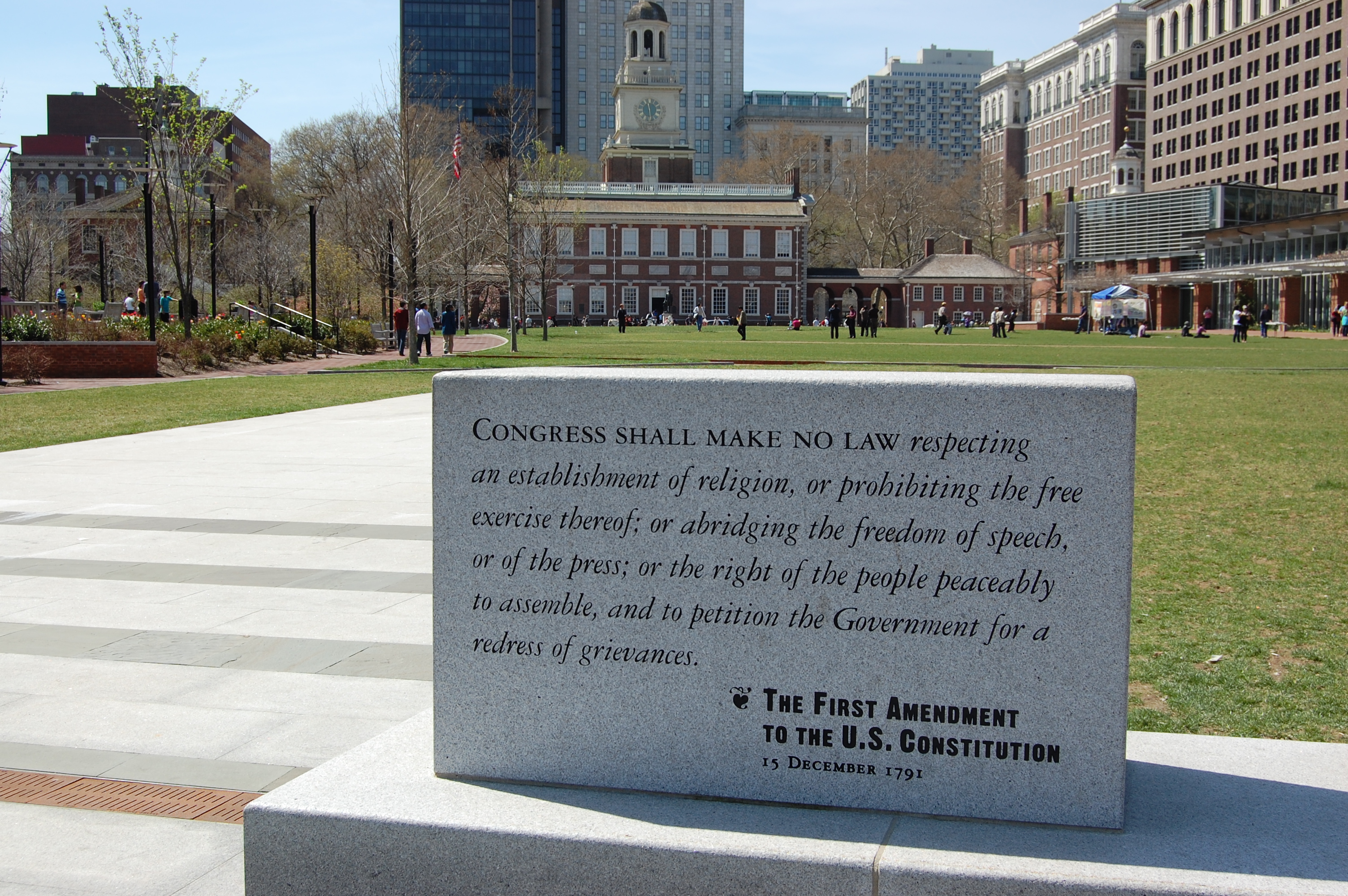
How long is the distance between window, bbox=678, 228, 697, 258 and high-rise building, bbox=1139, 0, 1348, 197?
4674 centimetres

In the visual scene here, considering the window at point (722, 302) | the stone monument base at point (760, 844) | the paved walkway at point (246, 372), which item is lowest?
the stone monument base at point (760, 844)

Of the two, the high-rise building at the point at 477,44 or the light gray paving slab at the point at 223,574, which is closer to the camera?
the light gray paving slab at the point at 223,574

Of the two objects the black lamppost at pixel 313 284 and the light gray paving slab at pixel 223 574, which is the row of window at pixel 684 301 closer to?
the black lamppost at pixel 313 284

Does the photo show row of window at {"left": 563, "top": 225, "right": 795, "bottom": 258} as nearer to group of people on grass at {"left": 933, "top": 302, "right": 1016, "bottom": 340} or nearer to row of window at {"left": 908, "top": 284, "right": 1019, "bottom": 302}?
row of window at {"left": 908, "top": 284, "right": 1019, "bottom": 302}

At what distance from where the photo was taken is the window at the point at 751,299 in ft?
320

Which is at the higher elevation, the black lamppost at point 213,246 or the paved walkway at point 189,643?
the black lamppost at point 213,246

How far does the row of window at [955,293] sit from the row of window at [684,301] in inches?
523

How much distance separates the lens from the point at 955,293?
10544cm

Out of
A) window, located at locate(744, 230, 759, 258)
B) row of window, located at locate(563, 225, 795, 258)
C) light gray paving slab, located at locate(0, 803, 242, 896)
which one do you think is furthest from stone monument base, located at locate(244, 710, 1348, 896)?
window, located at locate(744, 230, 759, 258)

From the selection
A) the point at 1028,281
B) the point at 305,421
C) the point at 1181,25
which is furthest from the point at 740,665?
the point at 1181,25

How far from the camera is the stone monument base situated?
265 centimetres

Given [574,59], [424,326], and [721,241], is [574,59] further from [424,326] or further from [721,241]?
[424,326]

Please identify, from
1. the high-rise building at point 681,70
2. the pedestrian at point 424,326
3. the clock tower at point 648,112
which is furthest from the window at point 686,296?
the high-rise building at point 681,70

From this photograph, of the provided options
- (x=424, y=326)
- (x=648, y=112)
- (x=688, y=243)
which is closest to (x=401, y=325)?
(x=424, y=326)
